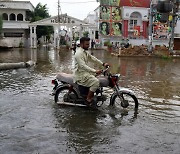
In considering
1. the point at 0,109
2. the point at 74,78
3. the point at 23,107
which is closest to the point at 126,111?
the point at 74,78

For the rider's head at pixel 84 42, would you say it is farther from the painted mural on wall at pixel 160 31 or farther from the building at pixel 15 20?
the building at pixel 15 20

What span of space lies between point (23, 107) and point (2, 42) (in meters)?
30.1

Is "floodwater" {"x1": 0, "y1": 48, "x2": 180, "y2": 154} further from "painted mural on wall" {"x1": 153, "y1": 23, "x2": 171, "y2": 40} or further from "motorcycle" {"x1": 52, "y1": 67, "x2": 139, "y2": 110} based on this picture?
"painted mural on wall" {"x1": 153, "y1": 23, "x2": 171, "y2": 40}

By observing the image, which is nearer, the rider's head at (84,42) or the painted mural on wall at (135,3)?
the rider's head at (84,42)

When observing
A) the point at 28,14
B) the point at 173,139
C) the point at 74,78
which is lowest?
the point at 173,139

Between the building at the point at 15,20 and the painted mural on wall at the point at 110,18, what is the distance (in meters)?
12.1

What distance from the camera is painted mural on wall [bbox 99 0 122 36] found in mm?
41531

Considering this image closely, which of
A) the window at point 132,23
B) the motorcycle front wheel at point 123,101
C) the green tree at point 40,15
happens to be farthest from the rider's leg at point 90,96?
the green tree at point 40,15

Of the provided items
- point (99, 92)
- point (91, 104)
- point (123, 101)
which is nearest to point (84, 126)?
point (91, 104)

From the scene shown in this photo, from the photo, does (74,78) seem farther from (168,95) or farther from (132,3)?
(132,3)

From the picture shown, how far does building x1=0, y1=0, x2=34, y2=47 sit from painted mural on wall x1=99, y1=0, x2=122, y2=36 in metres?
12.1

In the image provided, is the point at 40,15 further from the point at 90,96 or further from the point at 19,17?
the point at 90,96

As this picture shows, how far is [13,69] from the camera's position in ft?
48.1

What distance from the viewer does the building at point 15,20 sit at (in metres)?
44.0
